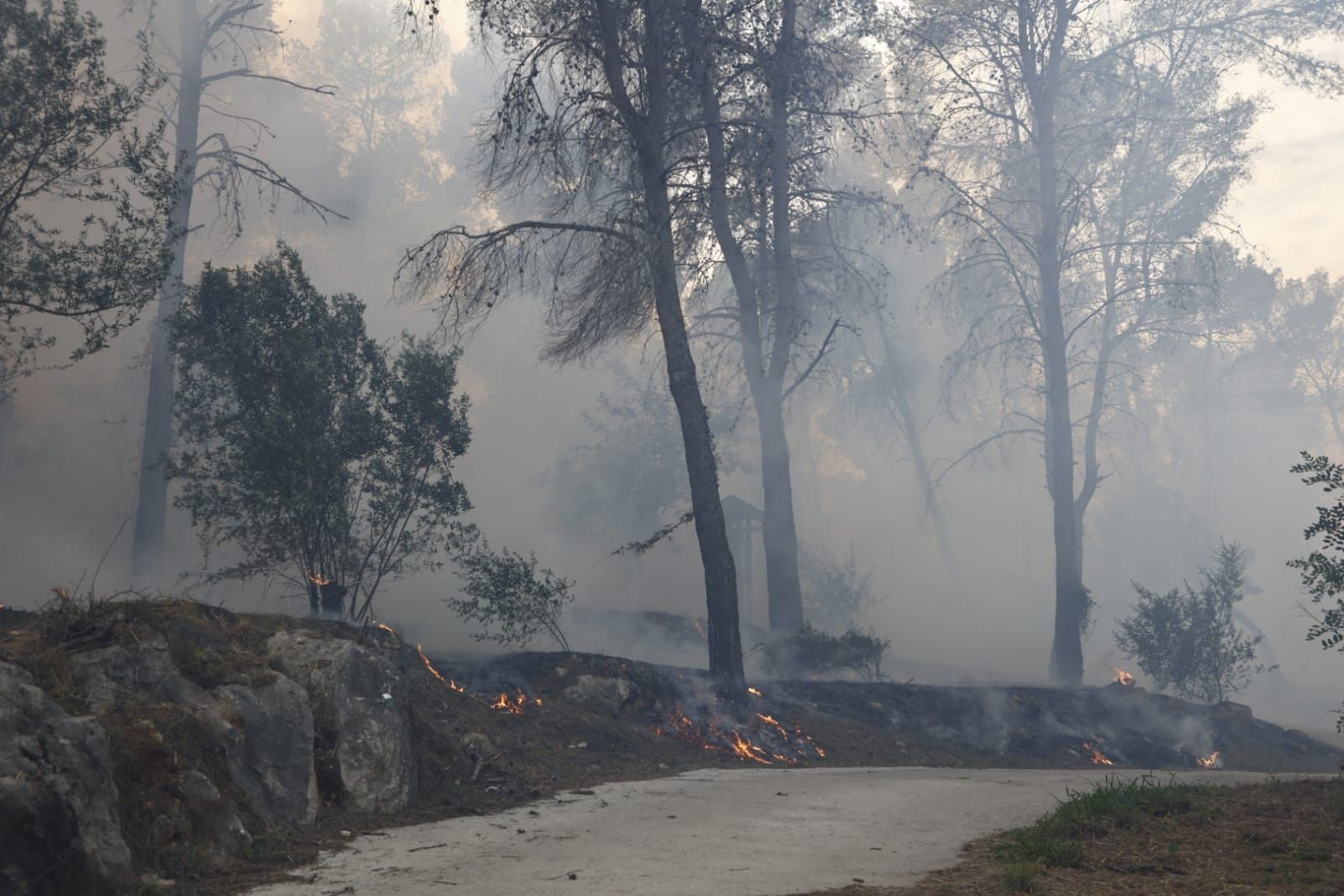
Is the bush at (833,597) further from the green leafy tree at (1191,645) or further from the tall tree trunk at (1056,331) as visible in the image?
the green leafy tree at (1191,645)

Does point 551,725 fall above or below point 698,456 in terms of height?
below

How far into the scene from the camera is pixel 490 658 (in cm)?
1255

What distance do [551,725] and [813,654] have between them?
763cm

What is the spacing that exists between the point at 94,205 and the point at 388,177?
10782 mm

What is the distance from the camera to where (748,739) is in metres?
12.3

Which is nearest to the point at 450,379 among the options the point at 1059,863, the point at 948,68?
the point at 1059,863

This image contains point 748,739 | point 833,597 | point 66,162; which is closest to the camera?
point 66,162

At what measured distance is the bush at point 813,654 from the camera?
17141 millimetres

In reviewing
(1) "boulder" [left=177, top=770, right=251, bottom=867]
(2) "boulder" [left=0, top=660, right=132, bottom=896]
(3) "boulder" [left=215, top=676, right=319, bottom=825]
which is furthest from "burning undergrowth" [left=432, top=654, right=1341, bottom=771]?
(2) "boulder" [left=0, top=660, right=132, bottom=896]

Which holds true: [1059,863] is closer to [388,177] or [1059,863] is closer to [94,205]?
[94,205]

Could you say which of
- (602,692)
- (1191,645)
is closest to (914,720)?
(602,692)

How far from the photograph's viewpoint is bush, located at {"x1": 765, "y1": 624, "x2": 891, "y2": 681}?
1714 centimetres

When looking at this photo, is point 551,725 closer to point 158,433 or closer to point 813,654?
point 813,654

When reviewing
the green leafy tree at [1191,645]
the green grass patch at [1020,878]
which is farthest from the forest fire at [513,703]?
the green leafy tree at [1191,645]
